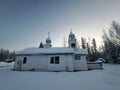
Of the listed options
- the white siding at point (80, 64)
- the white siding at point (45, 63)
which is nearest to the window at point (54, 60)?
the white siding at point (45, 63)

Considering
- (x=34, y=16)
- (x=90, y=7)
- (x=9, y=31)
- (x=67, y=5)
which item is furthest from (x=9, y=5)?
(x=90, y=7)

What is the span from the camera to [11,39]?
23.1 meters

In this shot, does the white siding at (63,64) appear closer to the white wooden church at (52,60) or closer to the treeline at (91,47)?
the white wooden church at (52,60)

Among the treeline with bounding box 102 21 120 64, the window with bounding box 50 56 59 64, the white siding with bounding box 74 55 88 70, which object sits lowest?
the white siding with bounding box 74 55 88 70

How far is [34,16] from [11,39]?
9.41 meters

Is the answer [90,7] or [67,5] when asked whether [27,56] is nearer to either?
[67,5]

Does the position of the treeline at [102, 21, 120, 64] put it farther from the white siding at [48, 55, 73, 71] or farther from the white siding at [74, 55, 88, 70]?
the white siding at [48, 55, 73, 71]

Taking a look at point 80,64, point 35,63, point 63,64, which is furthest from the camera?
point 80,64

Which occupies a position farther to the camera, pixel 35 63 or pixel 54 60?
pixel 35 63

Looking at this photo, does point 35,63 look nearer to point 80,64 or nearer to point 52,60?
point 52,60

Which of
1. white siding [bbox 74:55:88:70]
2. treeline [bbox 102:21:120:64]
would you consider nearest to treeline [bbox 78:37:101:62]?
treeline [bbox 102:21:120:64]

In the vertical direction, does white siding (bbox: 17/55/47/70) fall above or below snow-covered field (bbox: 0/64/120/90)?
above

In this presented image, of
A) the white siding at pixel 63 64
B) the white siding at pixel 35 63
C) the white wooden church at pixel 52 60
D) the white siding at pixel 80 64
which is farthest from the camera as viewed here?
the white siding at pixel 80 64

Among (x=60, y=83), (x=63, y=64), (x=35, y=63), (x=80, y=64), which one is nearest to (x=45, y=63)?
(x=35, y=63)
